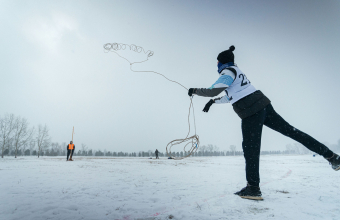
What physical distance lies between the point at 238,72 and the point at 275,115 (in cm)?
86

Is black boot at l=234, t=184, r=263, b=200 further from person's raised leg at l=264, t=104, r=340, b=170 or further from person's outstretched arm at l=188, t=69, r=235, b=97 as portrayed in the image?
person's outstretched arm at l=188, t=69, r=235, b=97

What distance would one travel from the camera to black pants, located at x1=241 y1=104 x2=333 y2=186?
2.24 m

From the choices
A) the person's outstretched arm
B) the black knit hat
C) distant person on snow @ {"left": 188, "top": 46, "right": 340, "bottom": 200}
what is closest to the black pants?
distant person on snow @ {"left": 188, "top": 46, "right": 340, "bottom": 200}

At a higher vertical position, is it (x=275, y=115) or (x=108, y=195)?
(x=275, y=115)

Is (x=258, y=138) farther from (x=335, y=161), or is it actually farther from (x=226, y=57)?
(x=226, y=57)

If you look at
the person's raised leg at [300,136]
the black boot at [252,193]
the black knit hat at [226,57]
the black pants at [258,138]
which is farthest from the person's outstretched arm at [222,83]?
the black boot at [252,193]

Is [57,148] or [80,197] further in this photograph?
[57,148]

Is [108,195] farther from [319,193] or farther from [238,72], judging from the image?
[319,193]

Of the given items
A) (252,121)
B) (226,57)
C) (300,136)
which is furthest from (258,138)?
(226,57)

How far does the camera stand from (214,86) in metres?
2.29

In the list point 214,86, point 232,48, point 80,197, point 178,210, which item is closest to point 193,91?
point 214,86

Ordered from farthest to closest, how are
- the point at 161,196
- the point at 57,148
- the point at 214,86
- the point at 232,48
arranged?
the point at 57,148 → the point at 232,48 → the point at 161,196 → the point at 214,86

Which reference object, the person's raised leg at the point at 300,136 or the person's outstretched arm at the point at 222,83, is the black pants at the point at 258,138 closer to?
the person's raised leg at the point at 300,136

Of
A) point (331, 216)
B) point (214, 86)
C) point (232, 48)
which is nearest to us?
point (331, 216)
